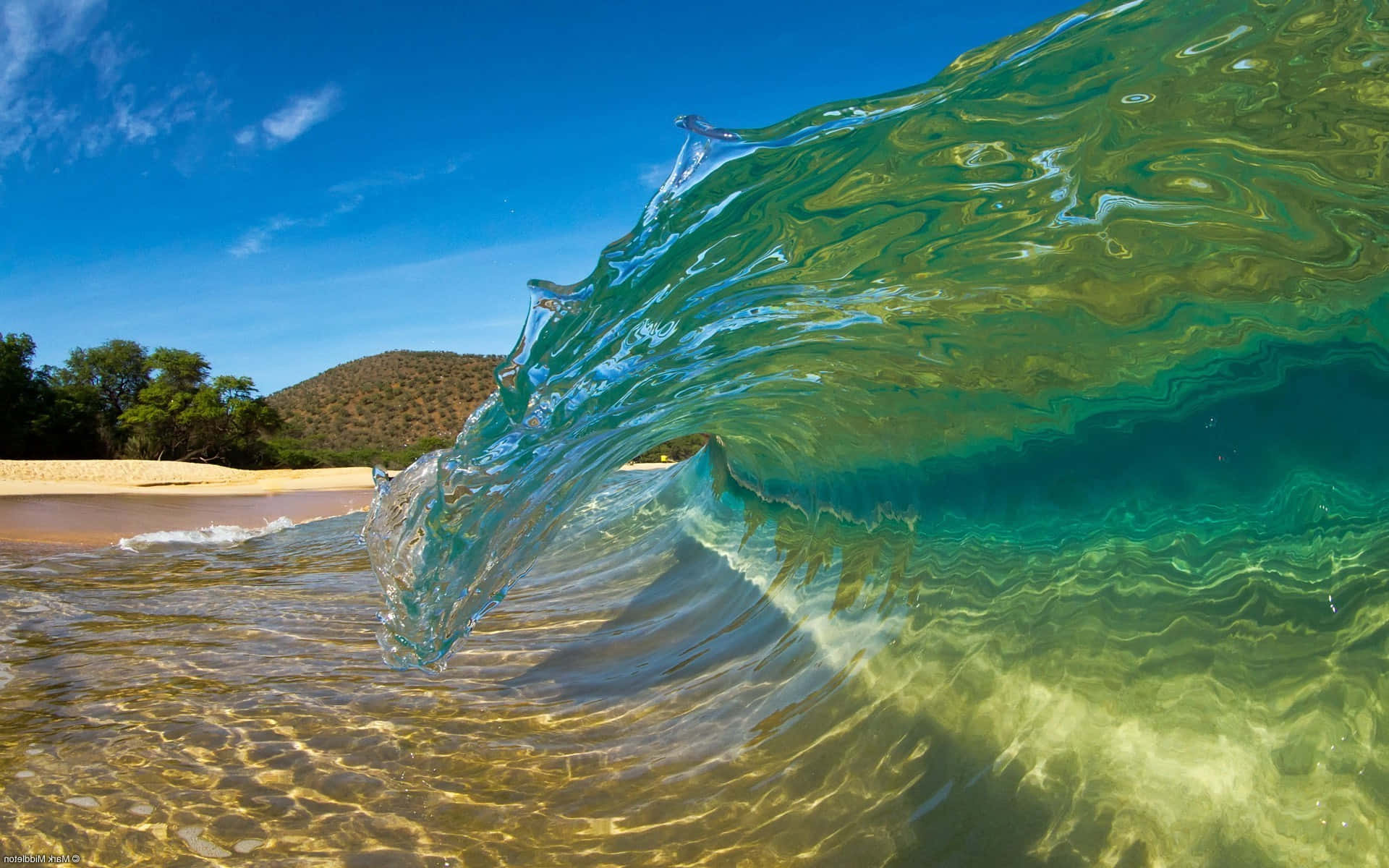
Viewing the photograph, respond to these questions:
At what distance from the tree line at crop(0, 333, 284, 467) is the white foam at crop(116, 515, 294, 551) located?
23.0 m

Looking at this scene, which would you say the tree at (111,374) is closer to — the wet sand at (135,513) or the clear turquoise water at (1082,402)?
the wet sand at (135,513)

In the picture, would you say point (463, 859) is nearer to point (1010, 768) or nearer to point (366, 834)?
point (366, 834)

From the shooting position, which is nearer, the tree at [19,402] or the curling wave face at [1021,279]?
the curling wave face at [1021,279]

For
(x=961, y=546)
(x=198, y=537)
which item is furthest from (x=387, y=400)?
(x=961, y=546)

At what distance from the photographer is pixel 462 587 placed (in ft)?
10.5

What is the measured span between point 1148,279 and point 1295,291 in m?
0.37

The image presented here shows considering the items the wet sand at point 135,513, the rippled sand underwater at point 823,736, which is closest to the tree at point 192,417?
the wet sand at point 135,513

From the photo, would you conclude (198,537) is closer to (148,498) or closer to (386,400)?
(148,498)

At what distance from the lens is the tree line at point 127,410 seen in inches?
1094

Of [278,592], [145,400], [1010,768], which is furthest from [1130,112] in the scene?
[145,400]

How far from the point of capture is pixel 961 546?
3.20m

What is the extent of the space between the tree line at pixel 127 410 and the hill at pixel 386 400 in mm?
6993

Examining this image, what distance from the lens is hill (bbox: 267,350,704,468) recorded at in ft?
175

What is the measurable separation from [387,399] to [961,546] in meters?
61.5
